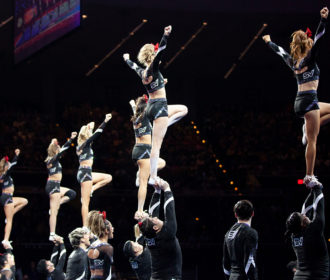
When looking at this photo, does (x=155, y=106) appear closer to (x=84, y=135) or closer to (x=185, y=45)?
(x=84, y=135)

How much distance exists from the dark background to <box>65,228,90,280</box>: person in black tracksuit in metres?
5.85

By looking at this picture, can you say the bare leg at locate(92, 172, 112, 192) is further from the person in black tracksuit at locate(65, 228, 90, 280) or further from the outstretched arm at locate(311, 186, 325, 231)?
the outstretched arm at locate(311, 186, 325, 231)

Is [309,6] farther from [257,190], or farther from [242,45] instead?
[257,190]

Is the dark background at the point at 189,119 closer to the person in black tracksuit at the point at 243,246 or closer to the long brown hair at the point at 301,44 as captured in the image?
the long brown hair at the point at 301,44

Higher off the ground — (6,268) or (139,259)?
(139,259)

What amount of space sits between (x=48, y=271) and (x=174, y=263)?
5.33 metres

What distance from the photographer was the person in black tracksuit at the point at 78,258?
31.6ft

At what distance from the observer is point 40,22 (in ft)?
50.5

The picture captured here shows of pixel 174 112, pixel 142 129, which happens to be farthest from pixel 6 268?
pixel 174 112

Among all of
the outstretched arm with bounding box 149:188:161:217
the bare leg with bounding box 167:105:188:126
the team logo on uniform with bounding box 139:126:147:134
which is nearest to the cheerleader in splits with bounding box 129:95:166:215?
the team logo on uniform with bounding box 139:126:147:134

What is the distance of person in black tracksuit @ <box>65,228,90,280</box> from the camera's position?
31.6 feet

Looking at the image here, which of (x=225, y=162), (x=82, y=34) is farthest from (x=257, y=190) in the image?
(x=82, y=34)

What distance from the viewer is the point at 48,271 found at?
1152cm

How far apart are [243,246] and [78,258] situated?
386 centimetres
